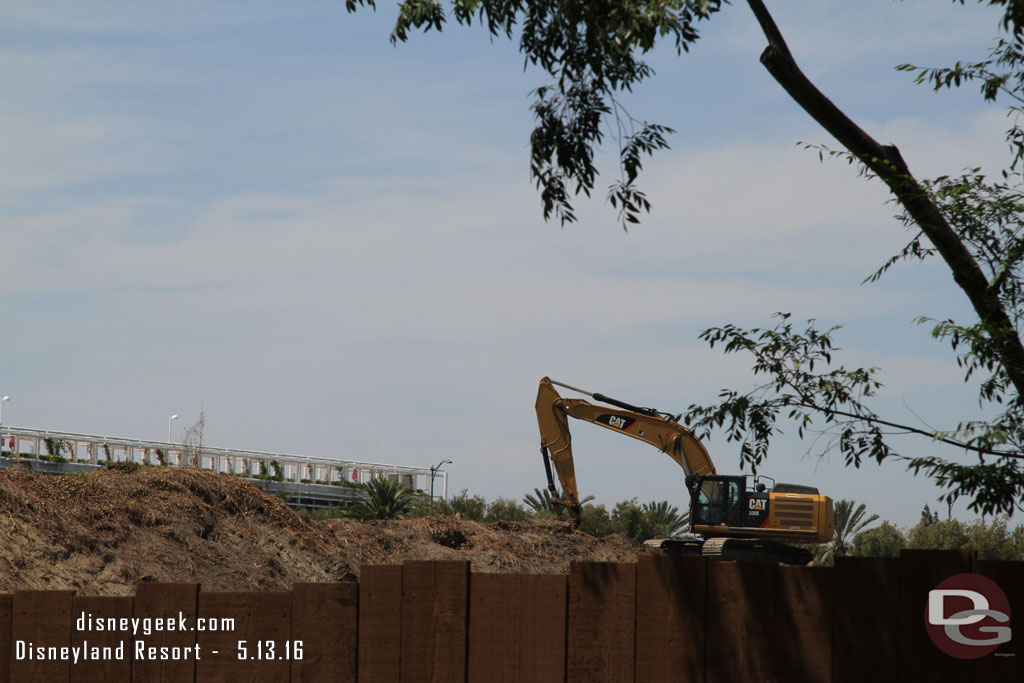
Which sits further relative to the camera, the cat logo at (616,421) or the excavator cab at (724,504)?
the cat logo at (616,421)

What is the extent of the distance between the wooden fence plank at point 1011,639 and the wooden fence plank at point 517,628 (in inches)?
98.4

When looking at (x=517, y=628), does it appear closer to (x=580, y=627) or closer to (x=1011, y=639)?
(x=580, y=627)

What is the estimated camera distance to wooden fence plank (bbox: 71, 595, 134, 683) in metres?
6.68

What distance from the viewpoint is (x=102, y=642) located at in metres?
6.72

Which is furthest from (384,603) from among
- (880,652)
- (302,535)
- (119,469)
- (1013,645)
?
(119,469)

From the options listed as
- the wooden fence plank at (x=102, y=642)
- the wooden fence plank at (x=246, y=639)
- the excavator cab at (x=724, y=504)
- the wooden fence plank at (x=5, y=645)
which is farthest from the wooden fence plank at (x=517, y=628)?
the excavator cab at (x=724, y=504)

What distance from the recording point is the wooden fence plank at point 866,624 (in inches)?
236

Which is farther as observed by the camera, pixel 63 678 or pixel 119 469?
pixel 119 469

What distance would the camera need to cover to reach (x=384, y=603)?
637cm

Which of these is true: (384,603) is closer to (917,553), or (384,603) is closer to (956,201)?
(917,553)

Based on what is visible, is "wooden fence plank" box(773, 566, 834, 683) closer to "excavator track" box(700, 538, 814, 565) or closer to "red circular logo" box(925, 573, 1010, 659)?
"red circular logo" box(925, 573, 1010, 659)

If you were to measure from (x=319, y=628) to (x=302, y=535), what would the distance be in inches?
688

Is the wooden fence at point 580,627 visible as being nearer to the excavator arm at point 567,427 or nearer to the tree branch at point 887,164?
the tree branch at point 887,164

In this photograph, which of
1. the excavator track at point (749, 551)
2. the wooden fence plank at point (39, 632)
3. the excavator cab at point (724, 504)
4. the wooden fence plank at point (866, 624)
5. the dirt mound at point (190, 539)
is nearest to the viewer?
the wooden fence plank at point (866, 624)
